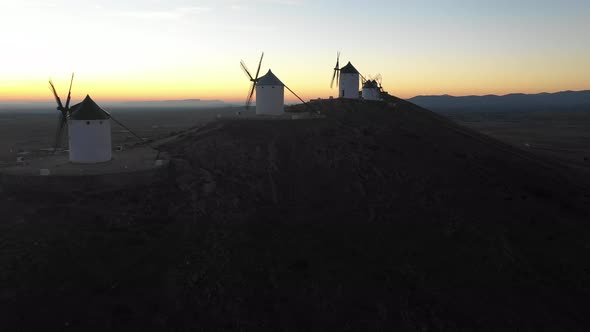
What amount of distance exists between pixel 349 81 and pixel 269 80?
784 inches

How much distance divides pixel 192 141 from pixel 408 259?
73.5ft

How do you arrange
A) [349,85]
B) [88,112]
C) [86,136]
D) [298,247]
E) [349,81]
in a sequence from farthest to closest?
[349,85] → [349,81] → [88,112] → [86,136] → [298,247]

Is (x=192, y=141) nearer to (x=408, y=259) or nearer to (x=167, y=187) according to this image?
(x=167, y=187)

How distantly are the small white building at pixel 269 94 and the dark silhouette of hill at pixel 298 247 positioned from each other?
340 inches

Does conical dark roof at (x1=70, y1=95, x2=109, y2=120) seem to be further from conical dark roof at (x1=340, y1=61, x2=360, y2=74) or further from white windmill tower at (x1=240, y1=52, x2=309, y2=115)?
conical dark roof at (x1=340, y1=61, x2=360, y2=74)

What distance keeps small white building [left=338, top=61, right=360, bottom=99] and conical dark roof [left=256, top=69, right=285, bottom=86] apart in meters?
18.8

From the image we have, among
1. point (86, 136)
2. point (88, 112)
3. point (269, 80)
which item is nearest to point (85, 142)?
point (86, 136)

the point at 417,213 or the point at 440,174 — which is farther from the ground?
the point at 440,174

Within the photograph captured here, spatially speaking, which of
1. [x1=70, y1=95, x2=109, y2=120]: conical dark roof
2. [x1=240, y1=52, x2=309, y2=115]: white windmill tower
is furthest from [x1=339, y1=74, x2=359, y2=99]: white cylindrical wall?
[x1=70, y1=95, x2=109, y2=120]: conical dark roof

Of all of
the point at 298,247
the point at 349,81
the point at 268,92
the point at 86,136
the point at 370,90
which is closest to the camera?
the point at 298,247

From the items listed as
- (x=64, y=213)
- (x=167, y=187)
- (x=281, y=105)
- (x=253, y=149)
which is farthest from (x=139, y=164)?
(x=281, y=105)

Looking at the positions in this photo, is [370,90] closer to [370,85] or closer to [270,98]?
[370,85]

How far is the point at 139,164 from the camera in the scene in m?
28.7

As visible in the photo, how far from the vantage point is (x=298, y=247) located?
918 inches
